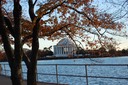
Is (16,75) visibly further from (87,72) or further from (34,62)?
(87,72)

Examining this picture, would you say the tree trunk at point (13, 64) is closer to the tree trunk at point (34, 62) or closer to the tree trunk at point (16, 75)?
the tree trunk at point (16, 75)

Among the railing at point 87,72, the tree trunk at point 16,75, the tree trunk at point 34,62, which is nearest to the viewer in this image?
the tree trunk at point 16,75

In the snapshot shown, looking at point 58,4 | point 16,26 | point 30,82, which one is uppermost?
point 58,4

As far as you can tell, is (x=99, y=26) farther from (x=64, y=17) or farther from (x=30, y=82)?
(x=30, y=82)

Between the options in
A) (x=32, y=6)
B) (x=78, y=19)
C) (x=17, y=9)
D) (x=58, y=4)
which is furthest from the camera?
(x=78, y=19)

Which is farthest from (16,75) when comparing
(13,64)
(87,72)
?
(87,72)

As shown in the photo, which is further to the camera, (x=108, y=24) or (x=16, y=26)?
(x=108, y=24)

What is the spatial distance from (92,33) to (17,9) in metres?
4.20

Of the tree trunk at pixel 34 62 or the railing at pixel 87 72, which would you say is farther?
the railing at pixel 87 72

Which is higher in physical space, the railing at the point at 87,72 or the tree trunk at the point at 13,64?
the tree trunk at the point at 13,64

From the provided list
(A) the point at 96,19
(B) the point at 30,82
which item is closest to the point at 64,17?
(A) the point at 96,19

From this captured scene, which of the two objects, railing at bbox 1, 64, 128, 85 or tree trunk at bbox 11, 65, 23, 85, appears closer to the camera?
tree trunk at bbox 11, 65, 23, 85

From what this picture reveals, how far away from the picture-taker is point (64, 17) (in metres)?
15.1

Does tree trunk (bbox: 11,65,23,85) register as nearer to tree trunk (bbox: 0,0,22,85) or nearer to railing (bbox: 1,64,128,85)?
tree trunk (bbox: 0,0,22,85)
